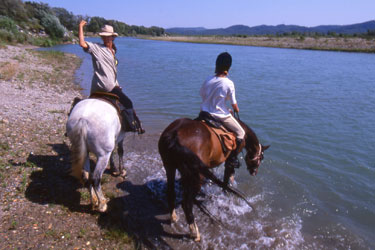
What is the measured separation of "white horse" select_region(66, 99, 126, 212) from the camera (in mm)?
3643

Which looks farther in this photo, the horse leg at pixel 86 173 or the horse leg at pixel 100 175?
the horse leg at pixel 86 173

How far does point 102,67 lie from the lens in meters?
4.57

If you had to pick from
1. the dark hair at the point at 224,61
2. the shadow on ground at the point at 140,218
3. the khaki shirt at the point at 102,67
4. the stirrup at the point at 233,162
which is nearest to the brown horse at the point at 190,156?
the shadow on ground at the point at 140,218

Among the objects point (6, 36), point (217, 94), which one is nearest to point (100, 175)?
point (217, 94)

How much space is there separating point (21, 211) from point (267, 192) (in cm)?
476

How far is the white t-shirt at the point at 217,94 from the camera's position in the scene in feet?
13.2

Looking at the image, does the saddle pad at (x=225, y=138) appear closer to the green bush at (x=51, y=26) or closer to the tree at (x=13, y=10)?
the green bush at (x=51, y=26)

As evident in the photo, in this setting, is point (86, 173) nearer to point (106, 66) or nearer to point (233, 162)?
point (106, 66)

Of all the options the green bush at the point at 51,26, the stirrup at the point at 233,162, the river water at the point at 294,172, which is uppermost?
the green bush at the point at 51,26

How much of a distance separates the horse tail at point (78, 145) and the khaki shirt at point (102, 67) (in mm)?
1276

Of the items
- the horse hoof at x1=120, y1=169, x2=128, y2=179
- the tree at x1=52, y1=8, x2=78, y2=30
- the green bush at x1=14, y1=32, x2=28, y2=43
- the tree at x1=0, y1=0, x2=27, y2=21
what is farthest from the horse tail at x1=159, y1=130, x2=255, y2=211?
the tree at x1=52, y1=8, x2=78, y2=30

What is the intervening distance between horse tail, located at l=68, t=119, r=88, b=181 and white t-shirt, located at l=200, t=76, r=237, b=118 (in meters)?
2.00

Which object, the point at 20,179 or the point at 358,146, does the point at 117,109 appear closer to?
the point at 20,179

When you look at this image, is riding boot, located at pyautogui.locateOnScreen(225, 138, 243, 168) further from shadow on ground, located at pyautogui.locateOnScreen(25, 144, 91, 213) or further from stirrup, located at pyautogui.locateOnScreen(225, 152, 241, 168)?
shadow on ground, located at pyautogui.locateOnScreen(25, 144, 91, 213)
